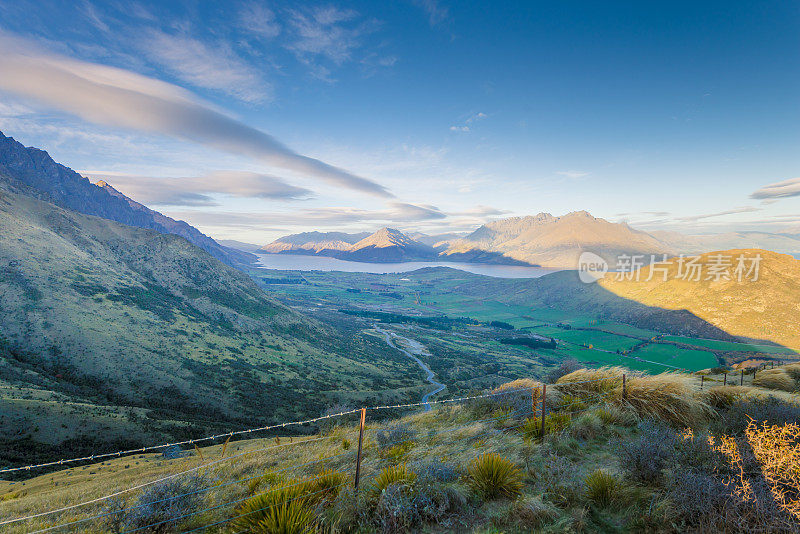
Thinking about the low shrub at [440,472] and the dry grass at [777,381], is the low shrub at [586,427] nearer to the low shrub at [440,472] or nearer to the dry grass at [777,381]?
the low shrub at [440,472]

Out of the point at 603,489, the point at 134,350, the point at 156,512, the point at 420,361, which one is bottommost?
the point at 420,361

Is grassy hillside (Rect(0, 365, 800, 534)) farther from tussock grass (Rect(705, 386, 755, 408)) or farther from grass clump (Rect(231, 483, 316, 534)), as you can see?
tussock grass (Rect(705, 386, 755, 408))

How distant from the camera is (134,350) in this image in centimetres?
5294

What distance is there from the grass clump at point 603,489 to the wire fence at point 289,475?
2.16 metres

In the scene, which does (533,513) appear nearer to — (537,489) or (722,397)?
(537,489)

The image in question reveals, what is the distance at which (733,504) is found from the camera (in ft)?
13.2

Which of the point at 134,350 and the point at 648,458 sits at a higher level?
the point at 648,458

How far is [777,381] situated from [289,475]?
20916 mm

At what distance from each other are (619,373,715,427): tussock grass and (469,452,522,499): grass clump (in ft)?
19.1

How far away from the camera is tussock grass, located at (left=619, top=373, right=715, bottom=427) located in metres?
8.48

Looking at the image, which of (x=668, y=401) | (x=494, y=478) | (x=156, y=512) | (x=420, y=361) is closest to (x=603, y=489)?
(x=494, y=478)

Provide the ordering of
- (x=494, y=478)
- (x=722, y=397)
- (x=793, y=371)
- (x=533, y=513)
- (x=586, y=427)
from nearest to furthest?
(x=533, y=513), (x=494, y=478), (x=586, y=427), (x=722, y=397), (x=793, y=371)

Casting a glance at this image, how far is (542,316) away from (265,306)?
145840mm

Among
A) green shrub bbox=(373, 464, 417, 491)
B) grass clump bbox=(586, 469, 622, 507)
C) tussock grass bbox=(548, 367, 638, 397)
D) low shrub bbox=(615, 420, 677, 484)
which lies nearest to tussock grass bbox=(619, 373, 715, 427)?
tussock grass bbox=(548, 367, 638, 397)
